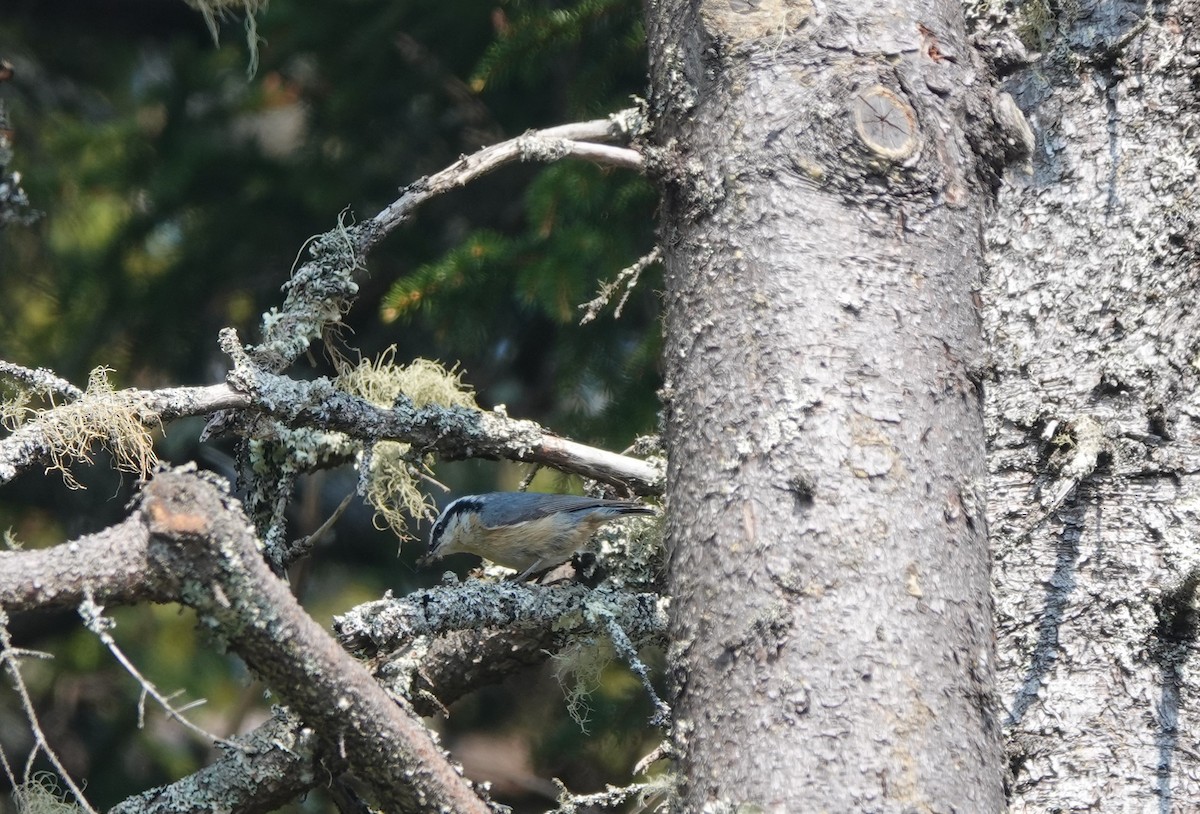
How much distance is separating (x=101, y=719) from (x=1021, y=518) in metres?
3.15

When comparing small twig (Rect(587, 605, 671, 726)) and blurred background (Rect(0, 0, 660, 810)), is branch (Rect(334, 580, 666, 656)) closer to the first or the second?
small twig (Rect(587, 605, 671, 726))

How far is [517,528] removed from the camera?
343cm

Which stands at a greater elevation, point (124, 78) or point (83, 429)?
point (124, 78)

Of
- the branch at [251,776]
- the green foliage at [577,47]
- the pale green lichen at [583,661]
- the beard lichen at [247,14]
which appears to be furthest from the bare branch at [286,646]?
the green foliage at [577,47]

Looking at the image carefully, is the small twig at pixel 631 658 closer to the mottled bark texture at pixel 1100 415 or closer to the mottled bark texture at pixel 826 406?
the mottled bark texture at pixel 826 406

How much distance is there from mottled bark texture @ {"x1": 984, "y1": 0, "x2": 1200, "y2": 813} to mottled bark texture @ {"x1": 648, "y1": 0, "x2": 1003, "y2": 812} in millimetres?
210

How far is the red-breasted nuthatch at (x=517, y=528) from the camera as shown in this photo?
3.18 m

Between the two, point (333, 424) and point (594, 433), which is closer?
point (333, 424)

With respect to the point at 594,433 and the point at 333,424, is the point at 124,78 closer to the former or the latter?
the point at 594,433

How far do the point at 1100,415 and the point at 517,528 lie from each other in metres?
1.97

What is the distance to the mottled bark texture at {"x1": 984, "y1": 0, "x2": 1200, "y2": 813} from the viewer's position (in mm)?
1603

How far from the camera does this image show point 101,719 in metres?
3.87

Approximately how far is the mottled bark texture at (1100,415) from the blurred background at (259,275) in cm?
161

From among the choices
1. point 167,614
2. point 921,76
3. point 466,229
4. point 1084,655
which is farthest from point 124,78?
point 1084,655
